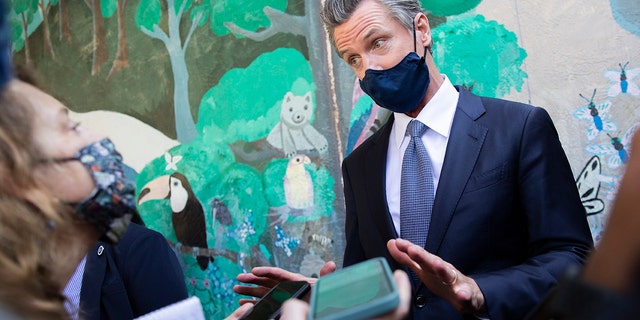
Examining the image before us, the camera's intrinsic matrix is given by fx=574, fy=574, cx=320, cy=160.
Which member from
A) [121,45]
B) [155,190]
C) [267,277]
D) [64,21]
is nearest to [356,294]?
[267,277]

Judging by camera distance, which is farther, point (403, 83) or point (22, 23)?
point (22, 23)

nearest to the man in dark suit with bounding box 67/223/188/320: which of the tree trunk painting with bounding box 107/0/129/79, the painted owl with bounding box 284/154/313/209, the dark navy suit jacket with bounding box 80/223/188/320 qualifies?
the dark navy suit jacket with bounding box 80/223/188/320

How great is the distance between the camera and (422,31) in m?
2.35

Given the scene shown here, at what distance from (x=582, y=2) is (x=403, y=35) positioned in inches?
34.2

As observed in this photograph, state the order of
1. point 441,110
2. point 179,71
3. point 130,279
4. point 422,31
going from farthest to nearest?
point 179,71, point 130,279, point 422,31, point 441,110

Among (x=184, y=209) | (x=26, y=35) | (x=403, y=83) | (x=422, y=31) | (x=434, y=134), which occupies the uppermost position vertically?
(x=26, y=35)

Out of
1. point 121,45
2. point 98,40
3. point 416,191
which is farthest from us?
point 98,40

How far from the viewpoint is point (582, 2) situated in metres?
2.52

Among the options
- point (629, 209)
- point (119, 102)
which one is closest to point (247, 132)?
point (119, 102)

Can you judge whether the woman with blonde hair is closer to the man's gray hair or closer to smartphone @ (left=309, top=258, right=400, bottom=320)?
smartphone @ (left=309, top=258, right=400, bottom=320)

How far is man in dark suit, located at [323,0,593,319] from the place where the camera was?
5.54 feet

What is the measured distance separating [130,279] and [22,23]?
3.24 m

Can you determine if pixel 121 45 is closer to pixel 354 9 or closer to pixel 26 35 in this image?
pixel 26 35

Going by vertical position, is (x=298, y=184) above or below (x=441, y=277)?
below
